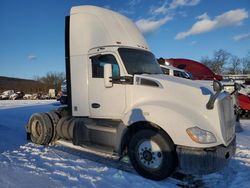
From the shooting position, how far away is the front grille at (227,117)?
6039mm

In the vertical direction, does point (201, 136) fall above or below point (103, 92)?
below

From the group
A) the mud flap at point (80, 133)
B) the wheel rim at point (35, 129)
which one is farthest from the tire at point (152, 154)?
the wheel rim at point (35, 129)

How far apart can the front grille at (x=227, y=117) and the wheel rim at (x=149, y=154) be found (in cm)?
130

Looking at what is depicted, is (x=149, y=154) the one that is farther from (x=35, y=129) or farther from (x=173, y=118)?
(x=35, y=129)

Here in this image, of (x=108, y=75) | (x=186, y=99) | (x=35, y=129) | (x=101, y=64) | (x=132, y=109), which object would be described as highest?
(x=101, y=64)

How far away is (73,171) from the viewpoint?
6695 millimetres

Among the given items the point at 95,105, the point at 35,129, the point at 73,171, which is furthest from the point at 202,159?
the point at 35,129

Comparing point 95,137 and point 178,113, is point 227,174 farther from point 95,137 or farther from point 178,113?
point 95,137

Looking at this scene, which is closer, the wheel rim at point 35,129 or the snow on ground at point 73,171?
the snow on ground at point 73,171

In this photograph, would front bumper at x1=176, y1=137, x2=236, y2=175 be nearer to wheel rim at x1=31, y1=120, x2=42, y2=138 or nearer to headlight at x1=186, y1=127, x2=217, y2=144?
headlight at x1=186, y1=127, x2=217, y2=144

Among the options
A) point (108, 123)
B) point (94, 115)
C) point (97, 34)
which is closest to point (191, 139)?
point (108, 123)

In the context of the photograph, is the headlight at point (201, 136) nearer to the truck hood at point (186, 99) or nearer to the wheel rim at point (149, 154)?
the truck hood at point (186, 99)

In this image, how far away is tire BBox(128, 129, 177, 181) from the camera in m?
6.13

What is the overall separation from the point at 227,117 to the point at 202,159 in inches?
45.8
